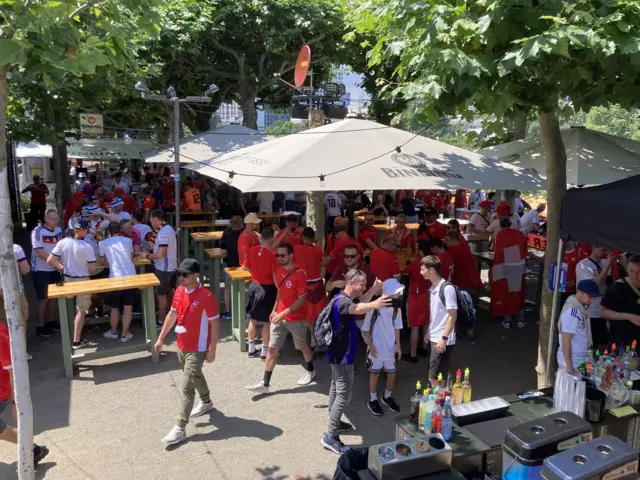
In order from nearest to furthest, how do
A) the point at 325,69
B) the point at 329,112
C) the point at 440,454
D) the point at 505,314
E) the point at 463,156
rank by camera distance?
the point at 440,454 < the point at 463,156 < the point at 505,314 < the point at 329,112 < the point at 325,69

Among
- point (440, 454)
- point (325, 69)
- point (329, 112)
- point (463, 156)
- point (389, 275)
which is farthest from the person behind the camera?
point (325, 69)

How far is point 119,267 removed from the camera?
277 inches

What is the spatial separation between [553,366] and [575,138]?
3.69 meters

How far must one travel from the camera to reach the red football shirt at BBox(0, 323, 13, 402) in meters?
3.88

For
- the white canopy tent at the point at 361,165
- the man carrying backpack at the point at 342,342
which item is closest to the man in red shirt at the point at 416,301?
the white canopy tent at the point at 361,165

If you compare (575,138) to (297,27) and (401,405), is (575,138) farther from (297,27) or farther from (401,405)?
(297,27)

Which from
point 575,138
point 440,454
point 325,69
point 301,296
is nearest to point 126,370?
point 301,296

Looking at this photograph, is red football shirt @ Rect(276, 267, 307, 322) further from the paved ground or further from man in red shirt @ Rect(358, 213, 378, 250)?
man in red shirt @ Rect(358, 213, 378, 250)

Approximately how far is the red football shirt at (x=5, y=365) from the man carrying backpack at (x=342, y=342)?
7.97 ft

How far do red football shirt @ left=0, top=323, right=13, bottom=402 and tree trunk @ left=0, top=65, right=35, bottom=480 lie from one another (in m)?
0.70

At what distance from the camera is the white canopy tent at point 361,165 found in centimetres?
579

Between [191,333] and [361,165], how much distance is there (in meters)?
2.77

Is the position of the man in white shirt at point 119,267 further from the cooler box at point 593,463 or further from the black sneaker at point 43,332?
the cooler box at point 593,463

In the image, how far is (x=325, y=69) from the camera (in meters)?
20.8
